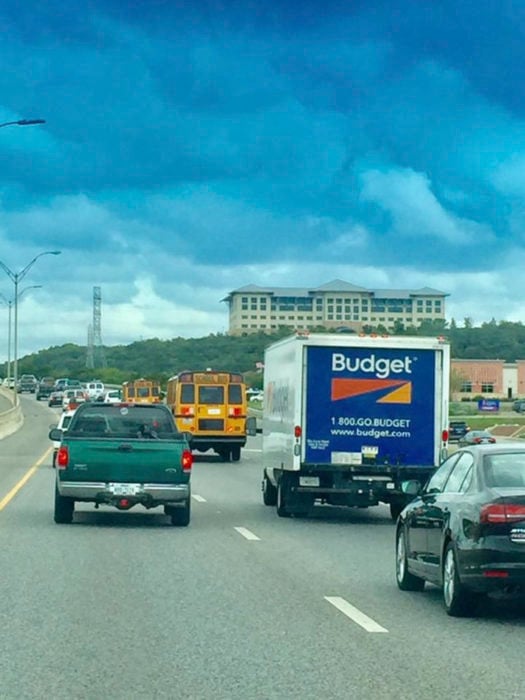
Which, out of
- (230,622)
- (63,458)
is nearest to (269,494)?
(63,458)

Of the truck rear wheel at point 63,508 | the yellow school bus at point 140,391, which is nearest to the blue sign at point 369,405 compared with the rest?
the truck rear wheel at point 63,508

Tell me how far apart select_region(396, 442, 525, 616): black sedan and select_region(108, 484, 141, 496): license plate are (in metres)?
7.56

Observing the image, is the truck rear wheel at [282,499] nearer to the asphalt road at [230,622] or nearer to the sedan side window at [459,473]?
the asphalt road at [230,622]

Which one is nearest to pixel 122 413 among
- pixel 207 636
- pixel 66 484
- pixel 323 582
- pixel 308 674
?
pixel 66 484

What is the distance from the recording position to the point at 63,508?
68.8ft

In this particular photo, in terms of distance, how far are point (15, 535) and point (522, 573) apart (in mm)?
9789

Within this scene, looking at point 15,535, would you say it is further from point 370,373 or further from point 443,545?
point 443,545

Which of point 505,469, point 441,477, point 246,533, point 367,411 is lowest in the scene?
point 246,533

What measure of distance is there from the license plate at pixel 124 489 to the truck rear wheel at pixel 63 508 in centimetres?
69

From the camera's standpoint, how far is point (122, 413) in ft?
73.3

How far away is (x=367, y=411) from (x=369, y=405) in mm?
105

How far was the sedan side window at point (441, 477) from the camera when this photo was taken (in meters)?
13.1

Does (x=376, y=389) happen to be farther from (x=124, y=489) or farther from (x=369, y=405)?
(x=124, y=489)

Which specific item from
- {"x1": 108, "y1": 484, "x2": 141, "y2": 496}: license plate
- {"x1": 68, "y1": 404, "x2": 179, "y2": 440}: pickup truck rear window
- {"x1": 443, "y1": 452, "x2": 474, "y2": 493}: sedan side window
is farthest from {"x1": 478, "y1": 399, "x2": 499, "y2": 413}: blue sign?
{"x1": 443, "y1": 452, "x2": 474, "y2": 493}: sedan side window
